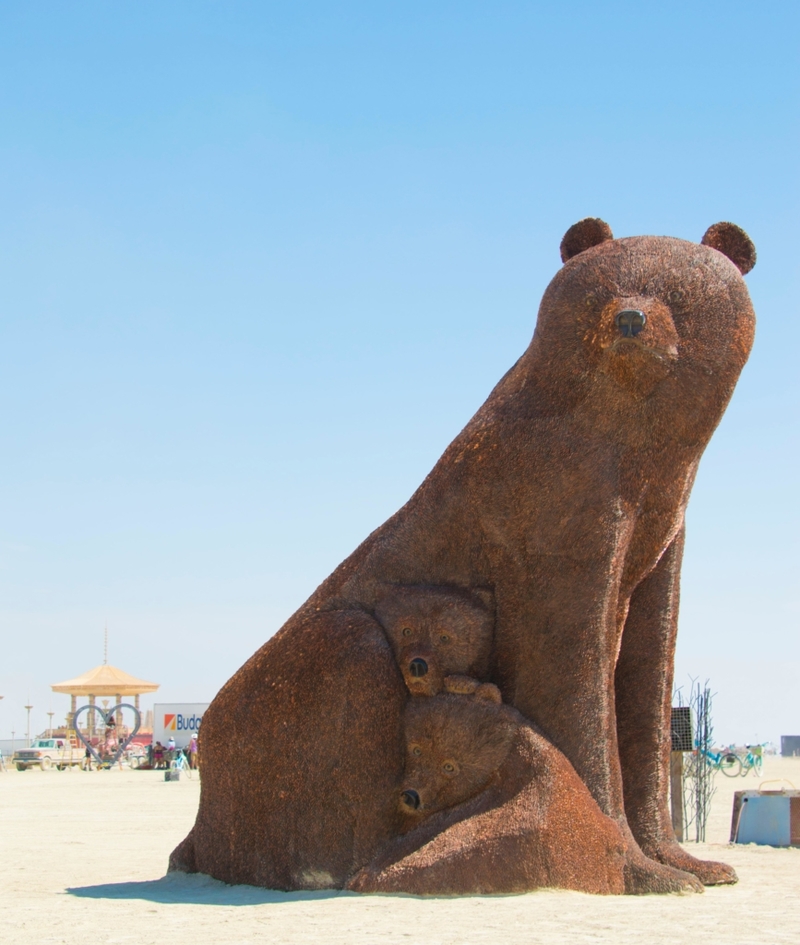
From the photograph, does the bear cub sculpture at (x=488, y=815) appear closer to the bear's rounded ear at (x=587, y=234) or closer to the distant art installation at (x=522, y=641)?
the distant art installation at (x=522, y=641)

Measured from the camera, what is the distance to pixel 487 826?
643cm

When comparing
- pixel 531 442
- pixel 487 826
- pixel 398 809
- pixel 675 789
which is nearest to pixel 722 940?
pixel 487 826

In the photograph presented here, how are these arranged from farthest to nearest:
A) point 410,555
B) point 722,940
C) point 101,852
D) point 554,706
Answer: point 101,852 → point 410,555 → point 554,706 → point 722,940

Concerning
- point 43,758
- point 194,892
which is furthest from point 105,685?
point 194,892

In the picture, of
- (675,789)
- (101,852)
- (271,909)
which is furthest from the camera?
(675,789)

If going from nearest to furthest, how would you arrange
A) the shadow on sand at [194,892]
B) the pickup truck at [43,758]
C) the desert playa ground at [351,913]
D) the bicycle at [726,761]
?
the desert playa ground at [351,913] → the shadow on sand at [194,892] → the bicycle at [726,761] → the pickup truck at [43,758]

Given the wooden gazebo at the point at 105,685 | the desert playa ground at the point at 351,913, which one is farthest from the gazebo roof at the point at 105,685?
the desert playa ground at the point at 351,913

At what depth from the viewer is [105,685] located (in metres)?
47.7

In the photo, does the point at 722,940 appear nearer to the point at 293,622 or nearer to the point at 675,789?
the point at 293,622

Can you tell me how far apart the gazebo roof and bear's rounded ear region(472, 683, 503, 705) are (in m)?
42.9

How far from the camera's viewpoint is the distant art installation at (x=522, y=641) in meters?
6.75

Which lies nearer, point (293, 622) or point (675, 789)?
point (293, 622)

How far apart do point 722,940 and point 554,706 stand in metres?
1.88

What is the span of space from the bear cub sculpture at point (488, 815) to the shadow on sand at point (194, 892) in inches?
16.1
